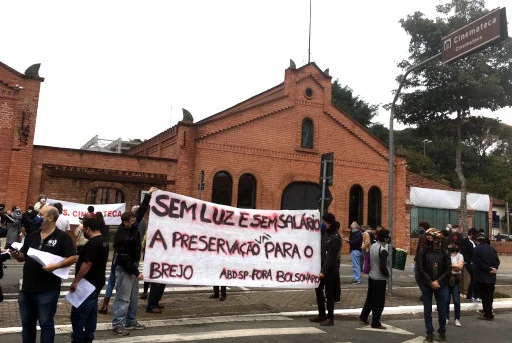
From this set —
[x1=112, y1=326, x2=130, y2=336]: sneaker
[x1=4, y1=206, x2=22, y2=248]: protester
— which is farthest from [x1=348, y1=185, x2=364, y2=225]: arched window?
[x1=112, y1=326, x2=130, y2=336]: sneaker

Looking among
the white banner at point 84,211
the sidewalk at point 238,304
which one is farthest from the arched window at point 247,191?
the sidewalk at point 238,304

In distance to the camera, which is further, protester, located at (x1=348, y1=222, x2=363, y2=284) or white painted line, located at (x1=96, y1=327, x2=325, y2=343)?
protester, located at (x1=348, y1=222, x2=363, y2=284)

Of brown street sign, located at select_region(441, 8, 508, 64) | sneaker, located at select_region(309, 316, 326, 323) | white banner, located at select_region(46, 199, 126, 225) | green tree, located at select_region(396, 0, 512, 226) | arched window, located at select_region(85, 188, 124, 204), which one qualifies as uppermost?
green tree, located at select_region(396, 0, 512, 226)

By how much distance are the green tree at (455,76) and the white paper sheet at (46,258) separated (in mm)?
22553

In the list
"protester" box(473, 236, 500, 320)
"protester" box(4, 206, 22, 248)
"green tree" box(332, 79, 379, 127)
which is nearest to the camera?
"protester" box(473, 236, 500, 320)

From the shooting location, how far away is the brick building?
19125mm

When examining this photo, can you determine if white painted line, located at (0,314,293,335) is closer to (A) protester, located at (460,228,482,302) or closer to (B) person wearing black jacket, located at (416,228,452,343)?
(B) person wearing black jacket, located at (416,228,452,343)

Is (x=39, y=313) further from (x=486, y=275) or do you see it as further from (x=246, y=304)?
(x=486, y=275)

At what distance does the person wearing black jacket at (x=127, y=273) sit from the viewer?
262 inches

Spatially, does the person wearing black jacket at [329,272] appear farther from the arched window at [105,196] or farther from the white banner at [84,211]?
the arched window at [105,196]

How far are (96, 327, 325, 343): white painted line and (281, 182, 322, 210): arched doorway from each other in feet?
54.3

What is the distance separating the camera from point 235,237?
26.9ft

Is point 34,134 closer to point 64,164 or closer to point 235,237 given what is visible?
point 64,164

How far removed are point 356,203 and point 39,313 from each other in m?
22.5
